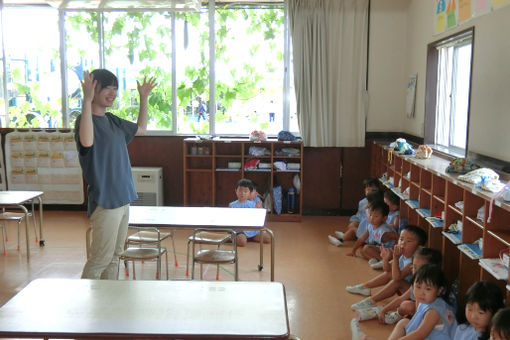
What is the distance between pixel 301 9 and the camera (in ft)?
22.3

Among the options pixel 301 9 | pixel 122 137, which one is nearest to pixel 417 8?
pixel 301 9

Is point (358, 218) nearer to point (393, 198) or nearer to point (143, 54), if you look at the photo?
point (393, 198)

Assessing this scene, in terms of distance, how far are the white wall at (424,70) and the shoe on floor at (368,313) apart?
139cm

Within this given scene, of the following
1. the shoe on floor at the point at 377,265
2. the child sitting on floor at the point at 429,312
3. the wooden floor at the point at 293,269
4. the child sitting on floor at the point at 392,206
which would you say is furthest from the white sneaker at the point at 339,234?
the child sitting on floor at the point at 429,312

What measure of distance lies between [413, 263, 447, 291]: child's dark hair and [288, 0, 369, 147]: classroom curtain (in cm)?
387

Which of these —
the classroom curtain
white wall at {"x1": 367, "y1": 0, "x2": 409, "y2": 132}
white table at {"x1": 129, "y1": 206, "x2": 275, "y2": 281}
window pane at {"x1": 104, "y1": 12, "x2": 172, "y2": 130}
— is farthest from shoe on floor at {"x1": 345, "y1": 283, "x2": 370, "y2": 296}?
window pane at {"x1": 104, "y1": 12, "x2": 172, "y2": 130}

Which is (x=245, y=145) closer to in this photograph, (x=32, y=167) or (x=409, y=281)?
(x=32, y=167)

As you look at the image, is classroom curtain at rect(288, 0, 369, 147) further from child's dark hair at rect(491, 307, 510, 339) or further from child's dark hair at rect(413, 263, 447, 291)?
child's dark hair at rect(491, 307, 510, 339)

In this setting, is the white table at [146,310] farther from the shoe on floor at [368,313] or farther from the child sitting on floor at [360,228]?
the child sitting on floor at [360,228]

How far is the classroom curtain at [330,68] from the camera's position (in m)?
6.80

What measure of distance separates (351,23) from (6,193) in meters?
4.52

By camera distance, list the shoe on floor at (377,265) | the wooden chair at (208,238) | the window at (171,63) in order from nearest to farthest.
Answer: the wooden chair at (208,238) < the shoe on floor at (377,265) < the window at (171,63)

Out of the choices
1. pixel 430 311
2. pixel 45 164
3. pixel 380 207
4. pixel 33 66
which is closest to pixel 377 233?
pixel 380 207

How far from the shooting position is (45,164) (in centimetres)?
725
